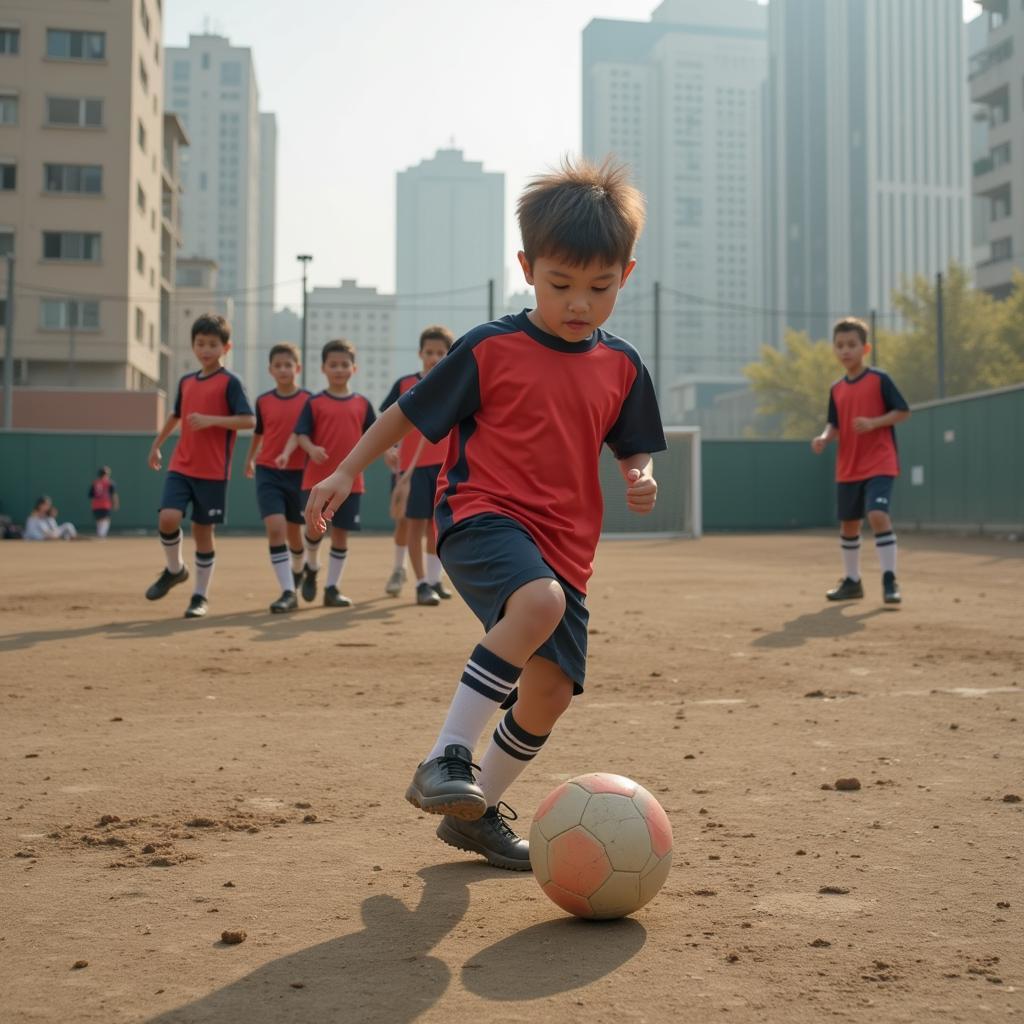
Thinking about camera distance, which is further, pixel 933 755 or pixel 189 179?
pixel 189 179

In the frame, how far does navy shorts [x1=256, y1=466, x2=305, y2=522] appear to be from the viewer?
10.2 meters

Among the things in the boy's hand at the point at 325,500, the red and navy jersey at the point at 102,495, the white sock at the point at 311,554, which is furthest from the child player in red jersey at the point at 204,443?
the red and navy jersey at the point at 102,495

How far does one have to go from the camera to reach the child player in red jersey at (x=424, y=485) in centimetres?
970

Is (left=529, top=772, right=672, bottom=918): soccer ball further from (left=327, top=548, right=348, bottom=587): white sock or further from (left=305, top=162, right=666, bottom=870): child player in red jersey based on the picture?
(left=327, top=548, right=348, bottom=587): white sock

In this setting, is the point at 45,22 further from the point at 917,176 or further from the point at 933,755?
the point at 917,176

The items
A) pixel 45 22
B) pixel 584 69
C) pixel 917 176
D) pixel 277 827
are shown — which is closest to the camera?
pixel 277 827

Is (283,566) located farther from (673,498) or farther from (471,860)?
(673,498)

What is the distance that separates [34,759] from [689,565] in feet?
43.7

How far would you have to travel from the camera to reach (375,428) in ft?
11.2

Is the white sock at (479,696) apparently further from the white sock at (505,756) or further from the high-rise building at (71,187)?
the high-rise building at (71,187)

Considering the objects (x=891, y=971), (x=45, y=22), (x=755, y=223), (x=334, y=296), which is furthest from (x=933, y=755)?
(x=755, y=223)

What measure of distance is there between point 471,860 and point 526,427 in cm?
114

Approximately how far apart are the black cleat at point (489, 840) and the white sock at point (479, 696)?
254 millimetres

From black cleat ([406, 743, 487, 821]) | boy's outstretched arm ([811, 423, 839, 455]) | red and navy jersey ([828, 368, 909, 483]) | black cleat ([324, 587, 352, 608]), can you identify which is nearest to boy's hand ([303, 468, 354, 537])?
black cleat ([406, 743, 487, 821])
